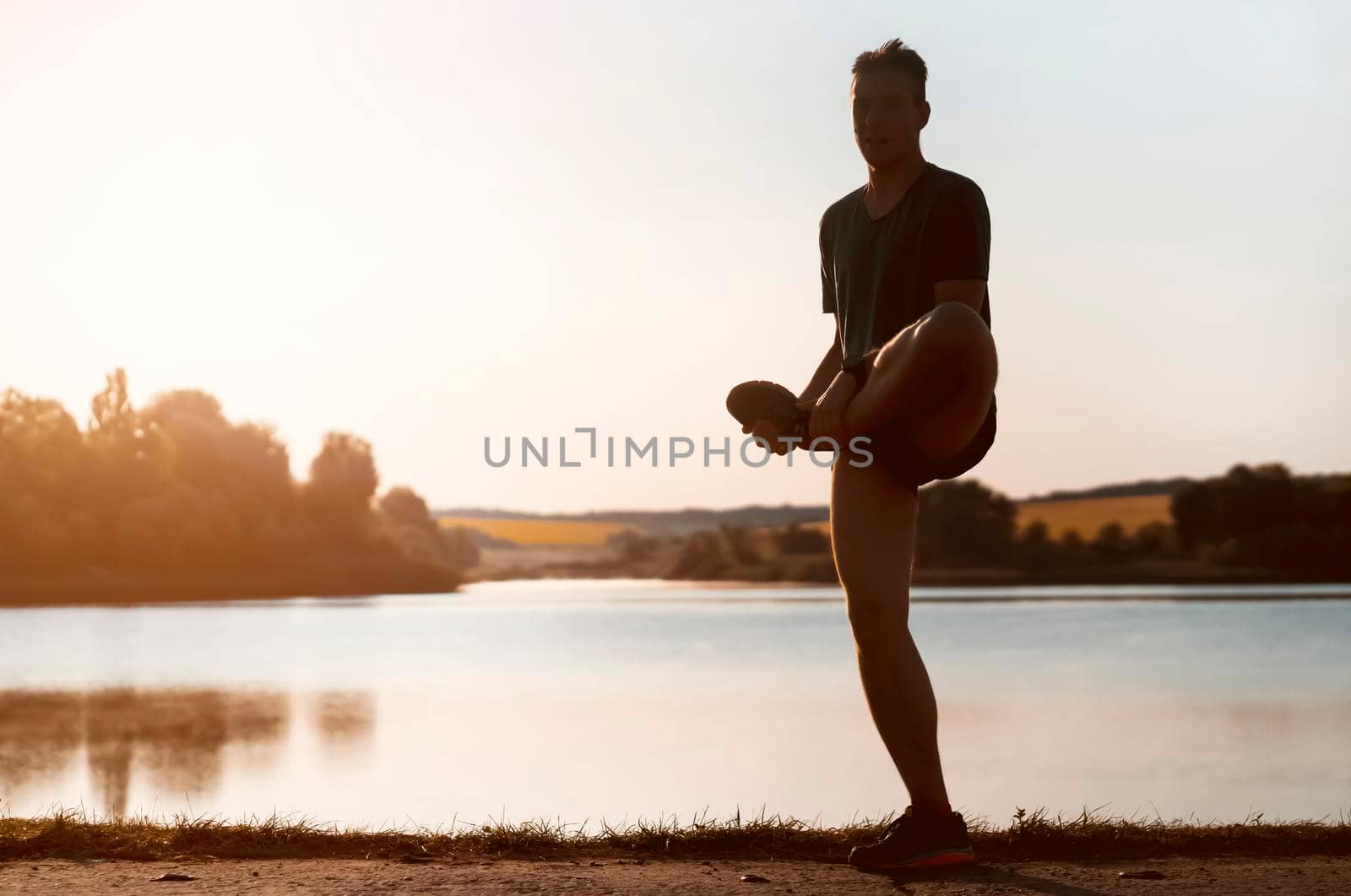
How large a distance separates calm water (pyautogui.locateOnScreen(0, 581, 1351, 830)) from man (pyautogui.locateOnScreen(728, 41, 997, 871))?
58cm

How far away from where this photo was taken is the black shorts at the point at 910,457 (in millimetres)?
3057

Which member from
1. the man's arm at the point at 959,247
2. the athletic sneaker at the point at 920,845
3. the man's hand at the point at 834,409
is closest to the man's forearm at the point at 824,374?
the man's hand at the point at 834,409

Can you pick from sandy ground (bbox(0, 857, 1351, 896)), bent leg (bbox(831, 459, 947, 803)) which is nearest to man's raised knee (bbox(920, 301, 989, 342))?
bent leg (bbox(831, 459, 947, 803))

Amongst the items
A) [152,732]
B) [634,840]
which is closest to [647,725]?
[152,732]

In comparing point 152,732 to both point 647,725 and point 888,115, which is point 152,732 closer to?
point 647,725

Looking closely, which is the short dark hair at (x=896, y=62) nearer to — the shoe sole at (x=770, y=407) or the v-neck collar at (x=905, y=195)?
the v-neck collar at (x=905, y=195)

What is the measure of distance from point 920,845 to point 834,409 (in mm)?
1089

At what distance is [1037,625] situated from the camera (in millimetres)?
34125

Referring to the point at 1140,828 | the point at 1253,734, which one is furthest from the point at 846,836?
the point at 1253,734

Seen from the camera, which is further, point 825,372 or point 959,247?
point 825,372

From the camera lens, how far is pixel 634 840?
3.34m

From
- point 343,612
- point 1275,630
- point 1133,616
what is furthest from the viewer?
point 343,612

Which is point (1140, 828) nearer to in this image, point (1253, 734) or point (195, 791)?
point (195, 791)

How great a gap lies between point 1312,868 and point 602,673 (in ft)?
59.3
